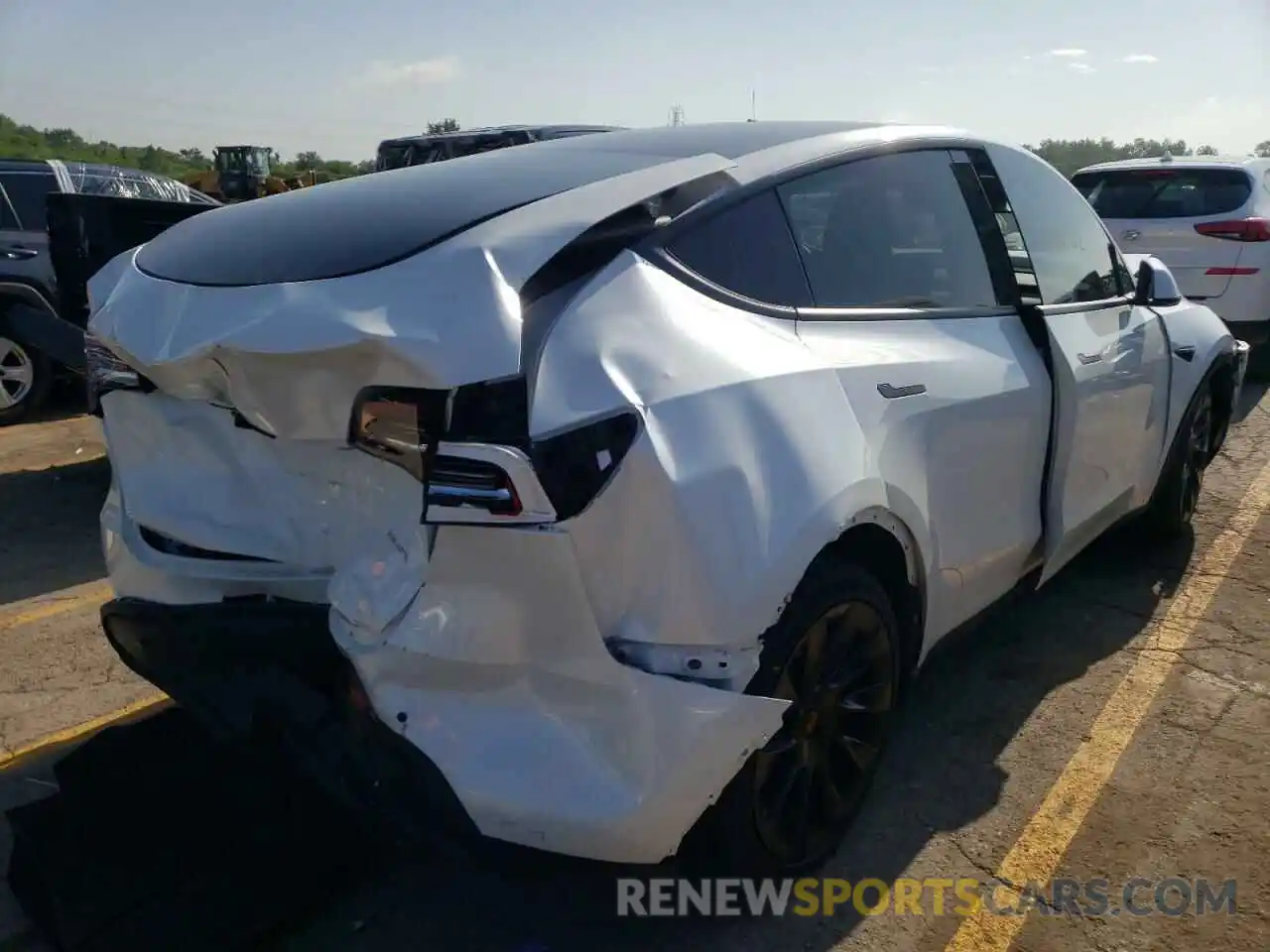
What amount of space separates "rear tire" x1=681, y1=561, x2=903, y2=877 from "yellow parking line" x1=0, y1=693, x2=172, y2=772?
1974 millimetres

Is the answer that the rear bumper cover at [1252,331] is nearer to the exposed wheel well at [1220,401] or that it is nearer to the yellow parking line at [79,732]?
the exposed wheel well at [1220,401]

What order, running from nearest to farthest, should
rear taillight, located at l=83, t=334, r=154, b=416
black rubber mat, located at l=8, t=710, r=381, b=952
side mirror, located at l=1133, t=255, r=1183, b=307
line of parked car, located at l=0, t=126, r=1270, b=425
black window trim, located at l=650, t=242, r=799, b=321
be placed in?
black window trim, located at l=650, t=242, r=799, b=321
black rubber mat, located at l=8, t=710, r=381, b=952
rear taillight, located at l=83, t=334, r=154, b=416
side mirror, located at l=1133, t=255, r=1183, b=307
line of parked car, located at l=0, t=126, r=1270, b=425

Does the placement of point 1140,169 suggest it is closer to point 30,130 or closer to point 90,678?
point 90,678

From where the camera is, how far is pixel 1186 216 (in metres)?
8.47

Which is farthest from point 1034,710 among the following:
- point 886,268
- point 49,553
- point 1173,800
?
point 49,553

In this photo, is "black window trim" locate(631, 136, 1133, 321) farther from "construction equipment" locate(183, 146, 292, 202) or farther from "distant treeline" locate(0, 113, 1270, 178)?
"distant treeline" locate(0, 113, 1270, 178)

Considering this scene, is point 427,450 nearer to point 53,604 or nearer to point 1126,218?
point 53,604

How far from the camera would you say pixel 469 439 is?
189cm

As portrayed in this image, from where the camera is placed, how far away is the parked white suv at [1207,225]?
8258 mm

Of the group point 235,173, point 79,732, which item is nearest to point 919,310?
point 79,732

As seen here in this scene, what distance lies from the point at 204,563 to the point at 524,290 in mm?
1017

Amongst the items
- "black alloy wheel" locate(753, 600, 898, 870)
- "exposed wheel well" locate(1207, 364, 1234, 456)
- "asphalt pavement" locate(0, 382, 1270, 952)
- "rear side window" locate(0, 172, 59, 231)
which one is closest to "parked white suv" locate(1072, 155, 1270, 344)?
"exposed wheel well" locate(1207, 364, 1234, 456)

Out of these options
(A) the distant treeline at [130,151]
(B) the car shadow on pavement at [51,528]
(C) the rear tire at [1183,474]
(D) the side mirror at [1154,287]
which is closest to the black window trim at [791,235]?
(D) the side mirror at [1154,287]

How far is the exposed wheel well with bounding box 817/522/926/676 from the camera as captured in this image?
96.4 inches
